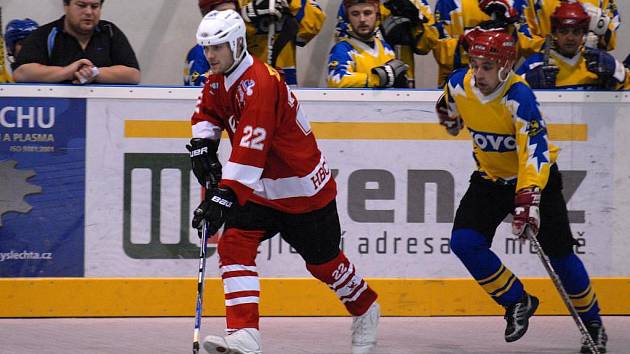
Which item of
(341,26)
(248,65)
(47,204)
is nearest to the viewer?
(248,65)

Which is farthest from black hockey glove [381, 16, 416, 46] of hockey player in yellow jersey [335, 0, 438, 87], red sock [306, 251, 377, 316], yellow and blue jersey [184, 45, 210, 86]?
red sock [306, 251, 377, 316]

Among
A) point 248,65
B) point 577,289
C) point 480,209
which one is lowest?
point 577,289

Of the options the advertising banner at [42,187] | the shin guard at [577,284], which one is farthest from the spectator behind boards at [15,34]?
the shin guard at [577,284]

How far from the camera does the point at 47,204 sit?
6.12 m

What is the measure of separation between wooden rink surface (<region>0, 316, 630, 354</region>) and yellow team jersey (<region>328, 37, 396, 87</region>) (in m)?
1.24

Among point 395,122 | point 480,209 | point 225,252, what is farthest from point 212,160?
point 395,122

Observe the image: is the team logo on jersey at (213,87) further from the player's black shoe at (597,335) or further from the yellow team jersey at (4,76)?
the yellow team jersey at (4,76)

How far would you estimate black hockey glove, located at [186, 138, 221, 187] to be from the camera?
4922 mm

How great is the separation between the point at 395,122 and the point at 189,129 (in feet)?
3.41

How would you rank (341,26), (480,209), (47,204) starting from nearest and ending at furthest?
1. (480,209)
2. (47,204)
3. (341,26)

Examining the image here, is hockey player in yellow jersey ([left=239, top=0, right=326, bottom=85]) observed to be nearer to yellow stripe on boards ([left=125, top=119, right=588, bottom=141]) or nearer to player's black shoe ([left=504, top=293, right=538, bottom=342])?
yellow stripe on boards ([left=125, top=119, right=588, bottom=141])

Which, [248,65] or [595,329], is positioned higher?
[248,65]

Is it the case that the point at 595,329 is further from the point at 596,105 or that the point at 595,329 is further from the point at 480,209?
the point at 596,105

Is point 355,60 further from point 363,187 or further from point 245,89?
point 245,89
